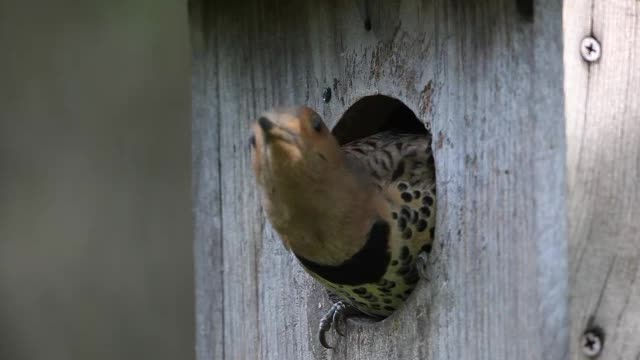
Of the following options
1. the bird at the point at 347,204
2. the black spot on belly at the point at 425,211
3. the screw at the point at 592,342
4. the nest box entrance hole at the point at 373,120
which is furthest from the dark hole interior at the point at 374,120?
the screw at the point at 592,342

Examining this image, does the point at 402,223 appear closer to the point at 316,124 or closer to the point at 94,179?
the point at 316,124

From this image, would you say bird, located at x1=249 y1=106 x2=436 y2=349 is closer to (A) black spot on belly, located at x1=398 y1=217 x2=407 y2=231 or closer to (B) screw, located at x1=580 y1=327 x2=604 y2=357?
(A) black spot on belly, located at x1=398 y1=217 x2=407 y2=231

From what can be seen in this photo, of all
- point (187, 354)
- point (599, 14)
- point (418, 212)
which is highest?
point (599, 14)

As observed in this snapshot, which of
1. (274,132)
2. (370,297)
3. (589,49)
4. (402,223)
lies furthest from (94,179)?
(589,49)

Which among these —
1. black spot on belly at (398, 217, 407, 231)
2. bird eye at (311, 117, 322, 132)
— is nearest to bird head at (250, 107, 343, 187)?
bird eye at (311, 117, 322, 132)

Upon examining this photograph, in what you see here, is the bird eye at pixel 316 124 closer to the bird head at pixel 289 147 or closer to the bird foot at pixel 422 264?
the bird head at pixel 289 147

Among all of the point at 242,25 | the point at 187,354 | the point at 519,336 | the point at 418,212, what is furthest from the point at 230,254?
the point at 187,354

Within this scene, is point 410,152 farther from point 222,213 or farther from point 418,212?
point 222,213
